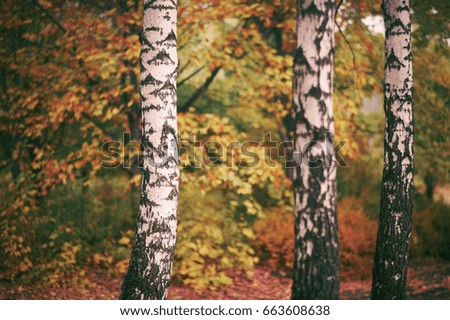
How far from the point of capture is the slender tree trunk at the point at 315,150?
14.3 feet

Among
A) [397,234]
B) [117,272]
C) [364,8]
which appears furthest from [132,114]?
[397,234]

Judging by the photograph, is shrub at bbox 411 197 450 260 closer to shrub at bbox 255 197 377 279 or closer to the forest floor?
the forest floor

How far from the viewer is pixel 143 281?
502 centimetres

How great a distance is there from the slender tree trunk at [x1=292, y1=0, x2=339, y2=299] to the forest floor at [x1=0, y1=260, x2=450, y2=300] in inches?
195

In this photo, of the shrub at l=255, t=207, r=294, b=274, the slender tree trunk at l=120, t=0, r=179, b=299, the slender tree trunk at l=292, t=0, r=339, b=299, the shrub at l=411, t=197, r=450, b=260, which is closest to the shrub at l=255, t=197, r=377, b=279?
the shrub at l=255, t=207, r=294, b=274

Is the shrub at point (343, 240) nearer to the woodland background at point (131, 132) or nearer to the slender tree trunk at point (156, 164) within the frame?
the woodland background at point (131, 132)

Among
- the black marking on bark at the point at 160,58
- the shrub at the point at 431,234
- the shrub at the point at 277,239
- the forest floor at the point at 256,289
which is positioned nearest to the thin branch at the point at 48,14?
the black marking on bark at the point at 160,58

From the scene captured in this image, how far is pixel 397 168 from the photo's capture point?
5559 millimetres

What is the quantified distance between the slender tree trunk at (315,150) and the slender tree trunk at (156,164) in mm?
1497

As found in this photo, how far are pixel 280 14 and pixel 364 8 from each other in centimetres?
177

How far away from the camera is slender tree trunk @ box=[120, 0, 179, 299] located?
5.02 metres
